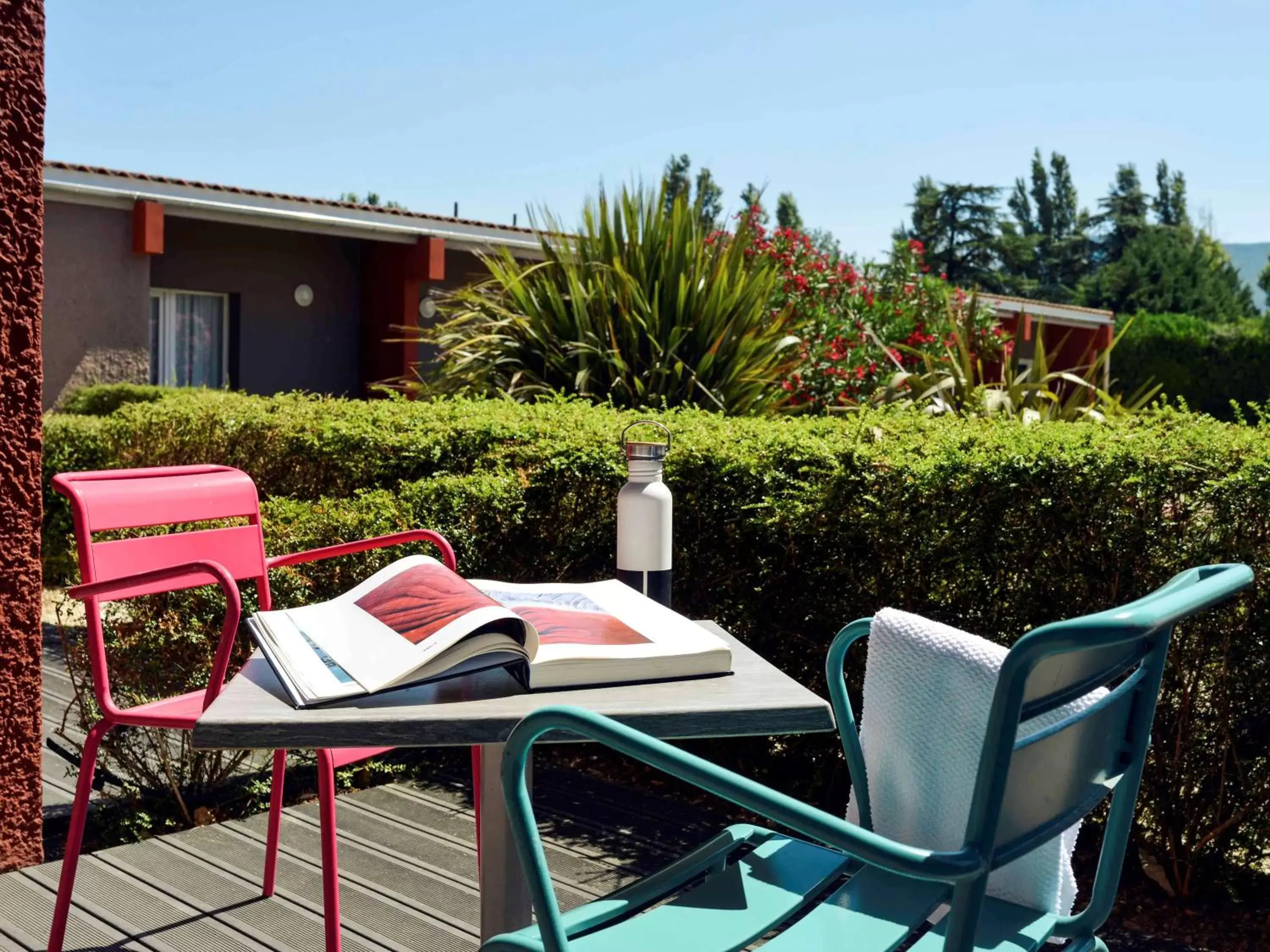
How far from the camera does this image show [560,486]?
4.07 meters

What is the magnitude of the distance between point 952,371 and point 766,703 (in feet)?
17.7

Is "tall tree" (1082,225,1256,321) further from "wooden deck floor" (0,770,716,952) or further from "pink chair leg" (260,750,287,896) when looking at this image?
"pink chair leg" (260,750,287,896)

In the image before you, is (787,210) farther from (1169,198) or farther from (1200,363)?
(1200,363)

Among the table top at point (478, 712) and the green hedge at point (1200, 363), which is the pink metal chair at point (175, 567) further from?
the green hedge at point (1200, 363)

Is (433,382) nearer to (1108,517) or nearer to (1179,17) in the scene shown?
(1108,517)

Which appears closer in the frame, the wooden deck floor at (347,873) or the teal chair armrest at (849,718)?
the teal chair armrest at (849,718)

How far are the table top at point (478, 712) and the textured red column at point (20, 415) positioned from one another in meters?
1.66

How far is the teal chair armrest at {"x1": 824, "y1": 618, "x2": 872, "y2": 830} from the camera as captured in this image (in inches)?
68.0

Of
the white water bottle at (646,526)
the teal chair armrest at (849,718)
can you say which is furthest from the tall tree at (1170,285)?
the teal chair armrest at (849,718)

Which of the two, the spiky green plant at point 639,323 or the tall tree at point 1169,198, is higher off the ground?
the tall tree at point 1169,198

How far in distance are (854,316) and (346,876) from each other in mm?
6701

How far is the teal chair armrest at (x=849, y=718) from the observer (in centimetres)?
173

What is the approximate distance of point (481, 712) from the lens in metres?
1.51

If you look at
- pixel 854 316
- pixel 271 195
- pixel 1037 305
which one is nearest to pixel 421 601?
pixel 854 316
